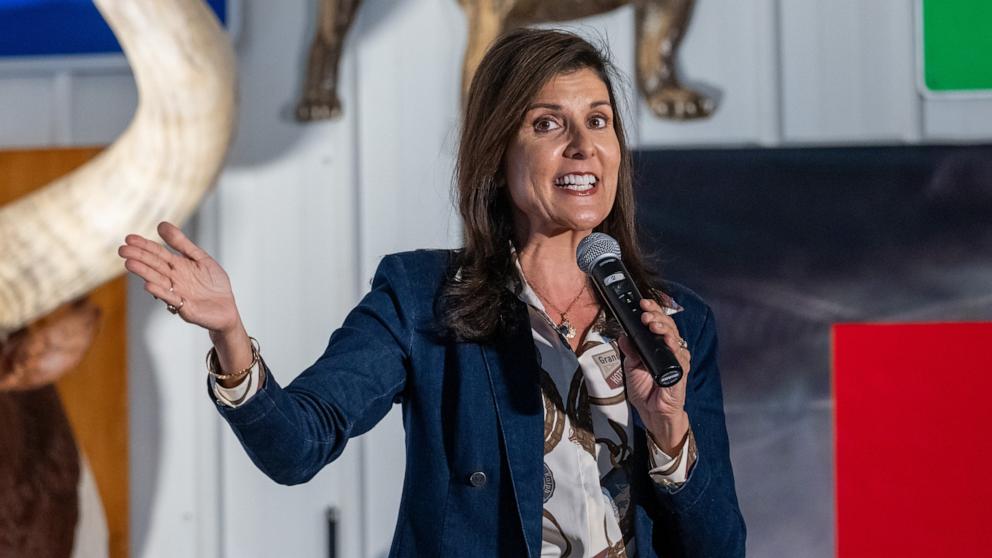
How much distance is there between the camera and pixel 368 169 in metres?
1.88

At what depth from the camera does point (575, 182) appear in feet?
3.27

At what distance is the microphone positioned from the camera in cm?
82

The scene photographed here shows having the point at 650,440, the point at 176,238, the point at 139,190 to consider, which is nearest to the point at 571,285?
the point at 650,440

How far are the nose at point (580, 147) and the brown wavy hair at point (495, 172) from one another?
0.19ft

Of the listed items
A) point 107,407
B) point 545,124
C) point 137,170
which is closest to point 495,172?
point 545,124

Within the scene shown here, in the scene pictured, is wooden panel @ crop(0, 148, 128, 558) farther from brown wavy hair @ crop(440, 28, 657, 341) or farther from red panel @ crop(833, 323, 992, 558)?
red panel @ crop(833, 323, 992, 558)

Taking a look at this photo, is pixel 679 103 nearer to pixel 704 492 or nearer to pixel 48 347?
pixel 704 492

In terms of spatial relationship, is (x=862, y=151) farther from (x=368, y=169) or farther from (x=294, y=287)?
(x=294, y=287)

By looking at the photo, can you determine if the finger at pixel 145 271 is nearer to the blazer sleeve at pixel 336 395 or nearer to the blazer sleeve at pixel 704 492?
the blazer sleeve at pixel 336 395

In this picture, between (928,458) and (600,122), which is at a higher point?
(600,122)

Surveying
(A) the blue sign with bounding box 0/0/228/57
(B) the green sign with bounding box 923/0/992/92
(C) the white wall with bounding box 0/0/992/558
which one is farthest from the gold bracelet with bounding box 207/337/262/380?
(B) the green sign with bounding box 923/0/992/92

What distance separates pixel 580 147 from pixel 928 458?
1.13 m

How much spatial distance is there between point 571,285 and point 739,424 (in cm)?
87

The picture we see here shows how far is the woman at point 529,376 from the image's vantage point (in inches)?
36.6
